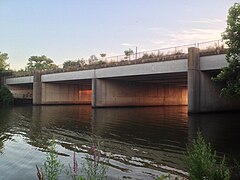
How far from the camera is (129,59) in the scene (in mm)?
35281

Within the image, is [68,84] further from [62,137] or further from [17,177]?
[17,177]

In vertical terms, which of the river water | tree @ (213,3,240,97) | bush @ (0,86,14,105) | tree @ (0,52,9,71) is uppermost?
tree @ (0,52,9,71)

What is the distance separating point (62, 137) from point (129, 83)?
28.3m

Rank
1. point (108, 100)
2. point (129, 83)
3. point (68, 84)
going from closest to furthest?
1. point (108, 100)
2. point (129, 83)
3. point (68, 84)

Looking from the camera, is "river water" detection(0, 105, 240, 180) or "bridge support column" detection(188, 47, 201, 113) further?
"bridge support column" detection(188, 47, 201, 113)

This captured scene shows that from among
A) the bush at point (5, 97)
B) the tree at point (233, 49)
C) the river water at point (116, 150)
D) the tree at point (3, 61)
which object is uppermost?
the tree at point (3, 61)

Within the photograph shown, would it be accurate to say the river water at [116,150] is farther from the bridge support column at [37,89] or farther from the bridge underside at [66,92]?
the bridge underside at [66,92]

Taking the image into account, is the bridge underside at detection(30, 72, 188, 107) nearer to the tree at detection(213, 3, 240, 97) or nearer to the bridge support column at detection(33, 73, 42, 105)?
the bridge support column at detection(33, 73, 42, 105)

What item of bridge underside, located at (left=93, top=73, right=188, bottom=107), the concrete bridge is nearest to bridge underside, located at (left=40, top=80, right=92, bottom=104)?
the concrete bridge

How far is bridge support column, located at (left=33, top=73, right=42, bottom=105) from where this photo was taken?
47.8 meters

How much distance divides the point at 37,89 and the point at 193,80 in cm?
3095

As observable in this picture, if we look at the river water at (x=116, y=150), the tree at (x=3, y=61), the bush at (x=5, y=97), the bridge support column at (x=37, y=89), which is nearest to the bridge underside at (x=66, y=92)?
the bridge support column at (x=37, y=89)

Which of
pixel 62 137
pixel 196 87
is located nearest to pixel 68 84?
pixel 196 87

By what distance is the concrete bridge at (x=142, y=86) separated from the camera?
26.7 m
